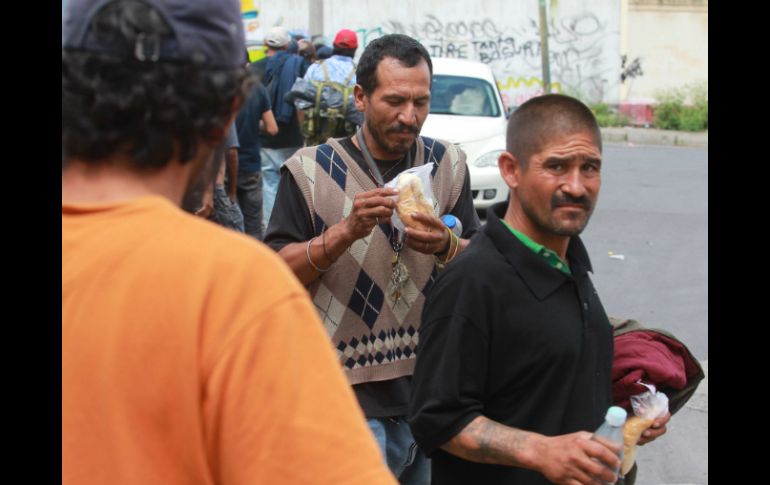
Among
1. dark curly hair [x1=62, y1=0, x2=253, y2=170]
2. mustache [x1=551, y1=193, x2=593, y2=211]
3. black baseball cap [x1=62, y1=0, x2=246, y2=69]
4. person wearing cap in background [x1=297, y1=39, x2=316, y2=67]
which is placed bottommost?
mustache [x1=551, y1=193, x2=593, y2=211]

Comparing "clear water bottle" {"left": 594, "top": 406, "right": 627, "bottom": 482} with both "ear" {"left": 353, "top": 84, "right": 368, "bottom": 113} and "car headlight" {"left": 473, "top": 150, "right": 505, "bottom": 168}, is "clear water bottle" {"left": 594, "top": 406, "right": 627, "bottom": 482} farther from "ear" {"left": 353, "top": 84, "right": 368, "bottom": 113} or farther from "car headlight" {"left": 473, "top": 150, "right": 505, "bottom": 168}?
"car headlight" {"left": 473, "top": 150, "right": 505, "bottom": 168}

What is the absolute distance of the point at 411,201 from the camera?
3.38 metres

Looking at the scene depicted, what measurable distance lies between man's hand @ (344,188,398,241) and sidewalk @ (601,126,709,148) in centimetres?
2004

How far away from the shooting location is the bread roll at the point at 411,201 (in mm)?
3367

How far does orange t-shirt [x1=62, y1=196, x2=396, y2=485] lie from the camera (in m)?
1.24

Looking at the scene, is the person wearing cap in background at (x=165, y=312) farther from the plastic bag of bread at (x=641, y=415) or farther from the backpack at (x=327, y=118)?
the backpack at (x=327, y=118)

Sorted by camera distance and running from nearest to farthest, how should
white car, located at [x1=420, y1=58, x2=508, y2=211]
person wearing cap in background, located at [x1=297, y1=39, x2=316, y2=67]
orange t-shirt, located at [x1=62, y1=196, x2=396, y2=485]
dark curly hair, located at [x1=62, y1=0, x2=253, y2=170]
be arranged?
1. orange t-shirt, located at [x1=62, y1=196, x2=396, y2=485]
2. dark curly hair, located at [x1=62, y1=0, x2=253, y2=170]
3. white car, located at [x1=420, y1=58, x2=508, y2=211]
4. person wearing cap in background, located at [x1=297, y1=39, x2=316, y2=67]

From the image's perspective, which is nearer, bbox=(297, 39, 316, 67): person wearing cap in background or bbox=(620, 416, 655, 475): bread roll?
bbox=(620, 416, 655, 475): bread roll

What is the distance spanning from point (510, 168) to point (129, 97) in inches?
66.9

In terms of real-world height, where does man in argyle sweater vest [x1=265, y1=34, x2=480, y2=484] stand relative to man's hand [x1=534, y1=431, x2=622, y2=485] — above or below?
above

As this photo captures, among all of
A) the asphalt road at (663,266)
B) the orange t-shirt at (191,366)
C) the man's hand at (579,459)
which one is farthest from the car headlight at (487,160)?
the orange t-shirt at (191,366)

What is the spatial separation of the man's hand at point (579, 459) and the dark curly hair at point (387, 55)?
1.75m

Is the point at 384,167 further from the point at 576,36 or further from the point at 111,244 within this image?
the point at 576,36

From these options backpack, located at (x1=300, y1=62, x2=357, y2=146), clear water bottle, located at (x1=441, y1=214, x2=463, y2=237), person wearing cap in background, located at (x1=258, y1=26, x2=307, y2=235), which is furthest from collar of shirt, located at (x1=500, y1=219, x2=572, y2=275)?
person wearing cap in background, located at (x1=258, y1=26, x2=307, y2=235)
